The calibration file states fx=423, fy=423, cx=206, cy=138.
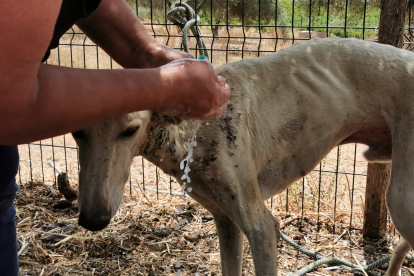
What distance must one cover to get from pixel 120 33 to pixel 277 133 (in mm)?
937

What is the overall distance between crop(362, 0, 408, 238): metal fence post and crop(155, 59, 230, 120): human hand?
235 cm

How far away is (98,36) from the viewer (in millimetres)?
1725

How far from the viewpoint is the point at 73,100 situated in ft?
2.85

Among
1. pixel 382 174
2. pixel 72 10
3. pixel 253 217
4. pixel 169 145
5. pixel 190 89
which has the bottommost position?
pixel 382 174

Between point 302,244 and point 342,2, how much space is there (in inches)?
741

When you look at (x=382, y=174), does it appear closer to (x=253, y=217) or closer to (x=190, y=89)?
(x=253, y=217)

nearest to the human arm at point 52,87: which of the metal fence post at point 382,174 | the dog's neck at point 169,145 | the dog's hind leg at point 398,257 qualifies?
the dog's neck at point 169,145

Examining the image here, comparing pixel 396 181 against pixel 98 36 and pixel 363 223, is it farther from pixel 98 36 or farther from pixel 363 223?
pixel 363 223

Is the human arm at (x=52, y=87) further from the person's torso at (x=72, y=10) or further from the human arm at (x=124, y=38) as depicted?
the human arm at (x=124, y=38)

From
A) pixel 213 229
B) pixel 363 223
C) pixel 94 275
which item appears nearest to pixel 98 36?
pixel 94 275

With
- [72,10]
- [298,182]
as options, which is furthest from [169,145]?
[298,182]

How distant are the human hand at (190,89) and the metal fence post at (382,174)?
→ 2.35 metres

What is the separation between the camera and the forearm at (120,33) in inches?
66.1

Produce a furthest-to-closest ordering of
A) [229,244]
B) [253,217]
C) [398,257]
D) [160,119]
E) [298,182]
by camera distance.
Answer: [298,182] → [398,257] → [229,244] → [253,217] → [160,119]
